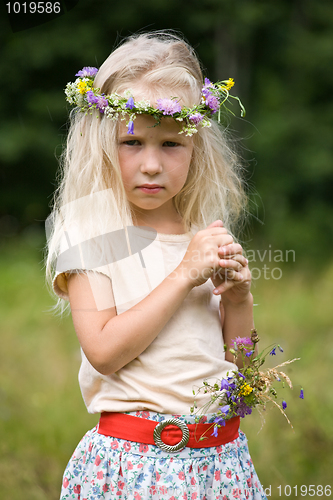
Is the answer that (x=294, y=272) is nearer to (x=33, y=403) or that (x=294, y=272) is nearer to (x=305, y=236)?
(x=305, y=236)

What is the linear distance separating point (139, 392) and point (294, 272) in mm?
6079

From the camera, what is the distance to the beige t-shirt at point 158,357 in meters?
1.69

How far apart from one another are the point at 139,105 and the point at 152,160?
182mm

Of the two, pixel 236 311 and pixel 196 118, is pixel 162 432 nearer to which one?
pixel 236 311

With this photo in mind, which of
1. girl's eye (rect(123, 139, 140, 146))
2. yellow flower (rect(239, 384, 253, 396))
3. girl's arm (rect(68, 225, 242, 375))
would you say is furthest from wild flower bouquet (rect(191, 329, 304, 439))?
girl's eye (rect(123, 139, 140, 146))

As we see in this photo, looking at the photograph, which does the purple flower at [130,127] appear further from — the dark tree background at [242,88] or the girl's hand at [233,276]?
the dark tree background at [242,88]

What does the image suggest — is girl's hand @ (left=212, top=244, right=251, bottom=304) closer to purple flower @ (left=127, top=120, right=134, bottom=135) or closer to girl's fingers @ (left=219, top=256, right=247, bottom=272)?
girl's fingers @ (left=219, top=256, right=247, bottom=272)

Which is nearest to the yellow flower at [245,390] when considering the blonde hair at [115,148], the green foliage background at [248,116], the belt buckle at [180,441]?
the belt buckle at [180,441]

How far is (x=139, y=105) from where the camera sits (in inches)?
65.2

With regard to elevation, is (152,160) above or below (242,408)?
above

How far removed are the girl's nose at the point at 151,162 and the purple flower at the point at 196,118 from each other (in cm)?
17

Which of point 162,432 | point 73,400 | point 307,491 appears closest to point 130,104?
point 162,432

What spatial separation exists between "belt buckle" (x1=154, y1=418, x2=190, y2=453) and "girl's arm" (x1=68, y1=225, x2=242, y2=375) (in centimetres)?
24

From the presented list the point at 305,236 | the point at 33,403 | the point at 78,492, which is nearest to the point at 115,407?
the point at 78,492
